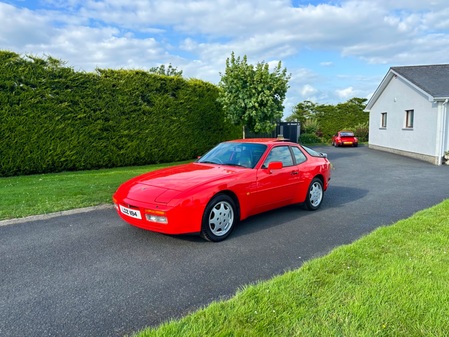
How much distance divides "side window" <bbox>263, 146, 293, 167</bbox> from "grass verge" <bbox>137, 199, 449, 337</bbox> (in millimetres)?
2122

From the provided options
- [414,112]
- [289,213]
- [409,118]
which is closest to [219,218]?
[289,213]

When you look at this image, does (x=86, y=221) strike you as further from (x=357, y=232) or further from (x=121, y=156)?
(x=121, y=156)

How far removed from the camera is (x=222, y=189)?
182 inches

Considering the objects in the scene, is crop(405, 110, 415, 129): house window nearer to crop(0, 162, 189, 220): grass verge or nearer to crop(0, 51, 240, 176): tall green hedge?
crop(0, 51, 240, 176): tall green hedge

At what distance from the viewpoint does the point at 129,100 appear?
13.1 meters

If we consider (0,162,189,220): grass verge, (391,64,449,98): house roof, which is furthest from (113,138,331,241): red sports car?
(391,64,449,98): house roof

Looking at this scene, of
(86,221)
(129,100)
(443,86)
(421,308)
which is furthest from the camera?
(443,86)


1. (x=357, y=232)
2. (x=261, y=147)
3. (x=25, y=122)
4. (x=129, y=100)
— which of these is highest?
(x=129, y=100)

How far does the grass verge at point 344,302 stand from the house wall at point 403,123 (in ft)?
45.7

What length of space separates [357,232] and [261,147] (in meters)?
2.08

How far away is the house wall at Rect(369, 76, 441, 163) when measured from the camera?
51.6ft

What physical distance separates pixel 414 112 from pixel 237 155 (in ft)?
→ 50.7

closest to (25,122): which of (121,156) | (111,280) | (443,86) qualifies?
(121,156)

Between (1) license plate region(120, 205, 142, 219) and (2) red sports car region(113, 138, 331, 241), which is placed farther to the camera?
(1) license plate region(120, 205, 142, 219)
